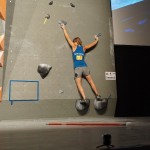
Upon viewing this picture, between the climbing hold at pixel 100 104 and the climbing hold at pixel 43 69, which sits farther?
the climbing hold at pixel 100 104

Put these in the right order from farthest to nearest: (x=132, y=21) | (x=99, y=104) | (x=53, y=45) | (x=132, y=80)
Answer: (x=132, y=21)
(x=132, y=80)
(x=99, y=104)
(x=53, y=45)

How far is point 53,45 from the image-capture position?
4.45m

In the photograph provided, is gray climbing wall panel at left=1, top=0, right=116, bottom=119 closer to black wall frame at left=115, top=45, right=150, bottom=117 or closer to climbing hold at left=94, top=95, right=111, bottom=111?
climbing hold at left=94, top=95, right=111, bottom=111

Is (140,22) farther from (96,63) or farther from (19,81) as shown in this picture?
(19,81)

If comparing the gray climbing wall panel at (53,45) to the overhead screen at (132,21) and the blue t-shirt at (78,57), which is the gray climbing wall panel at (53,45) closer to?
the blue t-shirt at (78,57)

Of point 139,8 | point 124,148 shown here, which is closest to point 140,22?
point 139,8

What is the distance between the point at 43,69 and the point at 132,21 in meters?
2.30

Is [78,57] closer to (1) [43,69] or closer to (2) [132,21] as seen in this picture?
(1) [43,69]

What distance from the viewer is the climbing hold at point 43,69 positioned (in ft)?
14.1

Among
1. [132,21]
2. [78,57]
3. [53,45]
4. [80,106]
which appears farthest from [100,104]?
[132,21]

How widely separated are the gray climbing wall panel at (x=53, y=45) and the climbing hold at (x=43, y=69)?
0.05m

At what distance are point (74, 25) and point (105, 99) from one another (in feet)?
4.19

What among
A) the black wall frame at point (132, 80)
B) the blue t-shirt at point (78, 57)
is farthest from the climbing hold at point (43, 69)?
the black wall frame at point (132, 80)

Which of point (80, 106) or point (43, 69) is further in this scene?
point (80, 106)
